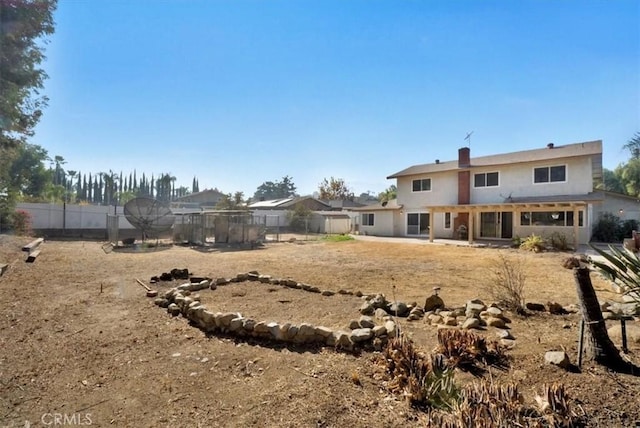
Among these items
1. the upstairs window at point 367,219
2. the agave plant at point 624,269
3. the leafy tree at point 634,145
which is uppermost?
the leafy tree at point 634,145

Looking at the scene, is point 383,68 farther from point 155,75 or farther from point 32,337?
point 32,337

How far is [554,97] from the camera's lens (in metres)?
13.0

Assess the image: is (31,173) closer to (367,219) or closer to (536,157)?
(367,219)

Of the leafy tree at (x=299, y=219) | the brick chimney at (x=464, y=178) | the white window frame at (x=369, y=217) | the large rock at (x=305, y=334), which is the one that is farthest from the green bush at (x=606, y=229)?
the large rock at (x=305, y=334)

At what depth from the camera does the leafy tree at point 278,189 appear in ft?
236

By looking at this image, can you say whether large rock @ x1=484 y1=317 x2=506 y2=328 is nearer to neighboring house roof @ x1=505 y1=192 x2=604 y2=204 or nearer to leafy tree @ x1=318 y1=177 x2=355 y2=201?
neighboring house roof @ x1=505 y1=192 x2=604 y2=204

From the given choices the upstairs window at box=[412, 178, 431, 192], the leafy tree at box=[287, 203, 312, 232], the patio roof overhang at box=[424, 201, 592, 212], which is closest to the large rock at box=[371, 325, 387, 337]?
the patio roof overhang at box=[424, 201, 592, 212]

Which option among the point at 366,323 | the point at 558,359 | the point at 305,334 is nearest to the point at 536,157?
the point at 558,359

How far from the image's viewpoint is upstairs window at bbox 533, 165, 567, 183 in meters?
17.6

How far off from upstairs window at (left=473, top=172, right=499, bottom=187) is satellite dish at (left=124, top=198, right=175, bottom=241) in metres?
19.2

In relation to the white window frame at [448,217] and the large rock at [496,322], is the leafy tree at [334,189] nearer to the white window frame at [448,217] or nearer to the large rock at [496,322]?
the white window frame at [448,217]

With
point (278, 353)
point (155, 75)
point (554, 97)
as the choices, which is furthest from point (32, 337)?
point (554, 97)

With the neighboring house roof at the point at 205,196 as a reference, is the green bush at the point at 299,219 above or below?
below

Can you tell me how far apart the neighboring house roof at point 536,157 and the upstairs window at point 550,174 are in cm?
63
